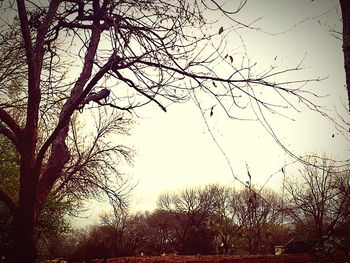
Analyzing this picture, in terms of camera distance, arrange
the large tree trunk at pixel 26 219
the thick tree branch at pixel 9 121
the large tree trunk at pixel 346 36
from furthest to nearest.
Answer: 1. the thick tree branch at pixel 9 121
2. the large tree trunk at pixel 26 219
3. the large tree trunk at pixel 346 36

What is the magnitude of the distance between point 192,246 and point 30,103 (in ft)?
73.2

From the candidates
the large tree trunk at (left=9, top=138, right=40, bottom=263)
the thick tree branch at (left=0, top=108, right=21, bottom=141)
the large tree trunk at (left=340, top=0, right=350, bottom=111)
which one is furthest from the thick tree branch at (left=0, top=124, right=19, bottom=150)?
the large tree trunk at (left=340, top=0, right=350, bottom=111)

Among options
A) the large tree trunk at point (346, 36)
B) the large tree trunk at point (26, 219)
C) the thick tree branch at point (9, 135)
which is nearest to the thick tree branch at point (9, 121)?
the thick tree branch at point (9, 135)

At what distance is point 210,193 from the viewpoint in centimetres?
4362

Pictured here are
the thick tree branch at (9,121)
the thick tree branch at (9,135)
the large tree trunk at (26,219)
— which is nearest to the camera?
the large tree trunk at (26,219)

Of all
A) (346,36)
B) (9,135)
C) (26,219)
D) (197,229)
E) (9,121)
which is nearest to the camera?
(346,36)

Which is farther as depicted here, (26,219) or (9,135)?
(9,135)

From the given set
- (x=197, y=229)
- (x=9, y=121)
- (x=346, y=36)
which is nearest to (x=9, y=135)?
(x=9, y=121)

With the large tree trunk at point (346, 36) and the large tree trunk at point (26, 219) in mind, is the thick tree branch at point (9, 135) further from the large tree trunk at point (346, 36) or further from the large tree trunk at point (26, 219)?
the large tree trunk at point (346, 36)

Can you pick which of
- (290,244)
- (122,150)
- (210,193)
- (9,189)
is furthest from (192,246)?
(210,193)

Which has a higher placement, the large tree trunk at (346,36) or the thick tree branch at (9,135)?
the large tree trunk at (346,36)

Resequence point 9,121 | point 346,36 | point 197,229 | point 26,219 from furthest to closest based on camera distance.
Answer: point 197,229 < point 9,121 < point 26,219 < point 346,36

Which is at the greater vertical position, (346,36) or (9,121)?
(346,36)

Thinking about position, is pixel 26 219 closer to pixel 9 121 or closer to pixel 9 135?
pixel 9 135
